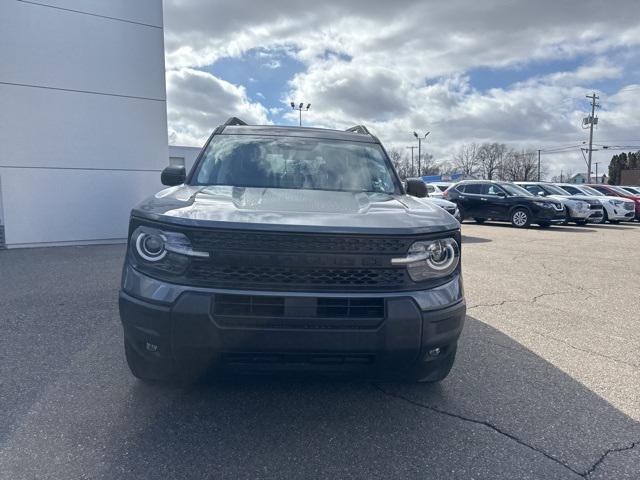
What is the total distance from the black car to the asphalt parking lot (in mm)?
11588

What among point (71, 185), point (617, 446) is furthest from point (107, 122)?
point (617, 446)

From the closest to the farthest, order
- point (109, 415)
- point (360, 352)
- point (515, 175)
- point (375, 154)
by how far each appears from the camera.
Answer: point (360, 352)
point (109, 415)
point (375, 154)
point (515, 175)

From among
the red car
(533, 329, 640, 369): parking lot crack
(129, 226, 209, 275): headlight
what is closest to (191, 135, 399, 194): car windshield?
(129, 226, 209, 275): headlight

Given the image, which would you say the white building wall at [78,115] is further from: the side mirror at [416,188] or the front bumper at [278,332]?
the front bumper at [278,332]

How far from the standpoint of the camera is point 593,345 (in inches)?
158

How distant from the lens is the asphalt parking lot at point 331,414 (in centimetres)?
223

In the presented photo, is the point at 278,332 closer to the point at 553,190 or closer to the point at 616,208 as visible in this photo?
the point at 553,190

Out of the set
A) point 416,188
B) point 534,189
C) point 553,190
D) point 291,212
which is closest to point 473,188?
point 534,189

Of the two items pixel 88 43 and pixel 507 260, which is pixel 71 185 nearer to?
pixel 88 43

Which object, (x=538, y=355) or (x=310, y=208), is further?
(x=538, y=355)

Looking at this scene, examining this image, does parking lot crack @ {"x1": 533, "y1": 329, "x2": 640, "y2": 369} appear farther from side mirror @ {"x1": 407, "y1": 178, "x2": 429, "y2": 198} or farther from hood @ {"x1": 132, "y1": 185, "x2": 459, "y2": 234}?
hood @ {"x1": 132, "y1": 185, "x2": 459, "y2": 234}

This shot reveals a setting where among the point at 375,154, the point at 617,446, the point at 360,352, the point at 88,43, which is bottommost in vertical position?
the point at 617,446

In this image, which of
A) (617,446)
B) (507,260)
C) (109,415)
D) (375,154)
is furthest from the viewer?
(507,260)

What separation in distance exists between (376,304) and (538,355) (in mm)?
2269
